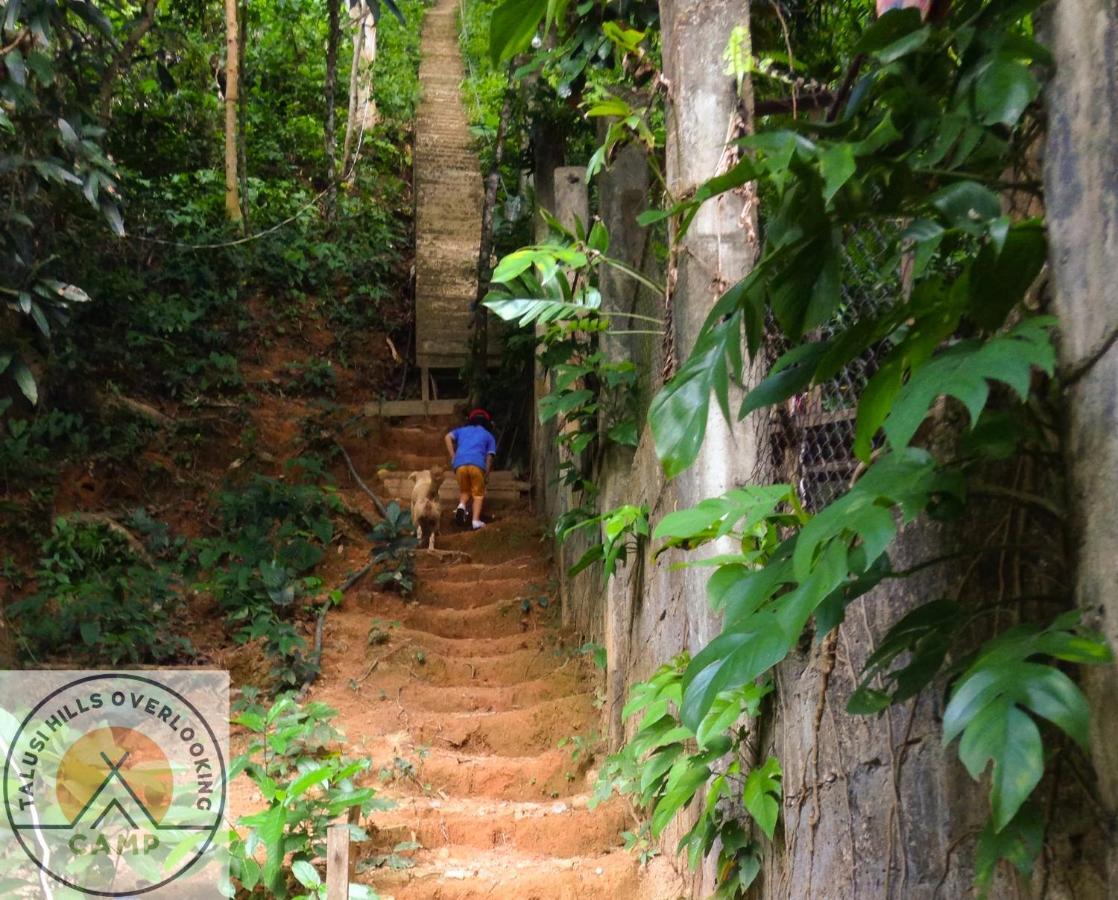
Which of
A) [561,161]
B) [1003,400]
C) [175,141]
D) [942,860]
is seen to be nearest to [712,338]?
[1003,400]

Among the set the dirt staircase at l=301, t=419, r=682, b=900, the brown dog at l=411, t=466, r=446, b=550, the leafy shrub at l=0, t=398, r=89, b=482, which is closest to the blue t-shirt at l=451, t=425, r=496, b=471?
the brown dog at l=411, t=466, r=446, b=550

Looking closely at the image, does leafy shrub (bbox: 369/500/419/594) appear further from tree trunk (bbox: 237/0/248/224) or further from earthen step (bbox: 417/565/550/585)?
tree trunk (bbox: 237/0/248/224)

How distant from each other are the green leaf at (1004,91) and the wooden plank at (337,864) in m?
2.65

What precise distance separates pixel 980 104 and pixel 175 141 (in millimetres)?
11867

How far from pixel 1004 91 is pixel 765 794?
1.66m

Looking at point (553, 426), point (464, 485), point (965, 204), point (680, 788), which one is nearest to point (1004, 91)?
point (965, 204)

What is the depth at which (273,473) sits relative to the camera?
8.50 metres

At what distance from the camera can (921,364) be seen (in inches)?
54.0

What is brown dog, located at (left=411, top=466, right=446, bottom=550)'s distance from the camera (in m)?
7.81

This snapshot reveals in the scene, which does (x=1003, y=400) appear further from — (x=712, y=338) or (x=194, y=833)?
(x=194, y=833)

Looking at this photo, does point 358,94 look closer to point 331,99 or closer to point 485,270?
point 331,99

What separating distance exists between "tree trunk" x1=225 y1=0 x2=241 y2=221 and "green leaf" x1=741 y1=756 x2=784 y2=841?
9.45m

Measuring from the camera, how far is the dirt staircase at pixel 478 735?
3.73 m

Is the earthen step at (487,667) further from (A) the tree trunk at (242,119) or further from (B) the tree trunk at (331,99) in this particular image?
(B) the tree trunk at (331,99)
